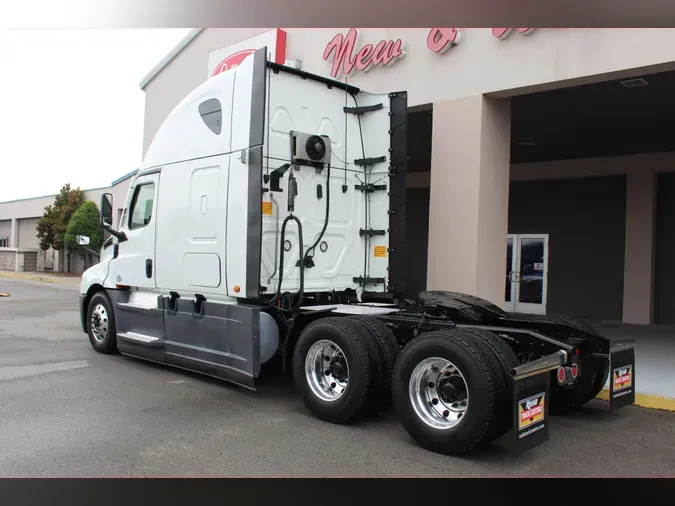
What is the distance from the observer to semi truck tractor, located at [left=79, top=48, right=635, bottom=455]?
16.1 feet

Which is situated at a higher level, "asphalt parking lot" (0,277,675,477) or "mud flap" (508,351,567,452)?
"mud flap" (508,351,567,452)

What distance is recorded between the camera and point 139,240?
8.09 metres

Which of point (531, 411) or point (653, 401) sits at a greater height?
point (531, 411)

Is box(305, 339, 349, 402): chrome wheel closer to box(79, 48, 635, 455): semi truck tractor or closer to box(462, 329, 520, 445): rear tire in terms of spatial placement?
box(79, 48, 635, 455): semi truck tractor

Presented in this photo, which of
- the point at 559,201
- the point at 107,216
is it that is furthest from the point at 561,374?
the point at 559,201

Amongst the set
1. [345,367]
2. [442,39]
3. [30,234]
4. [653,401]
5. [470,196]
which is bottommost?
[653,401]

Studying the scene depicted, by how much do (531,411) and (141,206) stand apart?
5.90 metres

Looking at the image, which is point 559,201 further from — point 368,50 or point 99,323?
point 99,323

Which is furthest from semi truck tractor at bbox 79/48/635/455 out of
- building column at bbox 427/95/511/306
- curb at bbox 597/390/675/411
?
building column at bbox 427/95/511/306

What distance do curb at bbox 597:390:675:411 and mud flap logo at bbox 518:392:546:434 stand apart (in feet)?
7.00

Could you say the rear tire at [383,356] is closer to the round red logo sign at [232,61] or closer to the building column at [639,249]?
the round red logo sign at [232,61]

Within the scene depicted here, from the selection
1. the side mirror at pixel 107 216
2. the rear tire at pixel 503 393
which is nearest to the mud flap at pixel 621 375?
the rear tire at pixel 503 393

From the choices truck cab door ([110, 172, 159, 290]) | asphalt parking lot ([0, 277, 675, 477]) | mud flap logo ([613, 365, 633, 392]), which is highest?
truck cab door ([110, 172, 159, 290])
